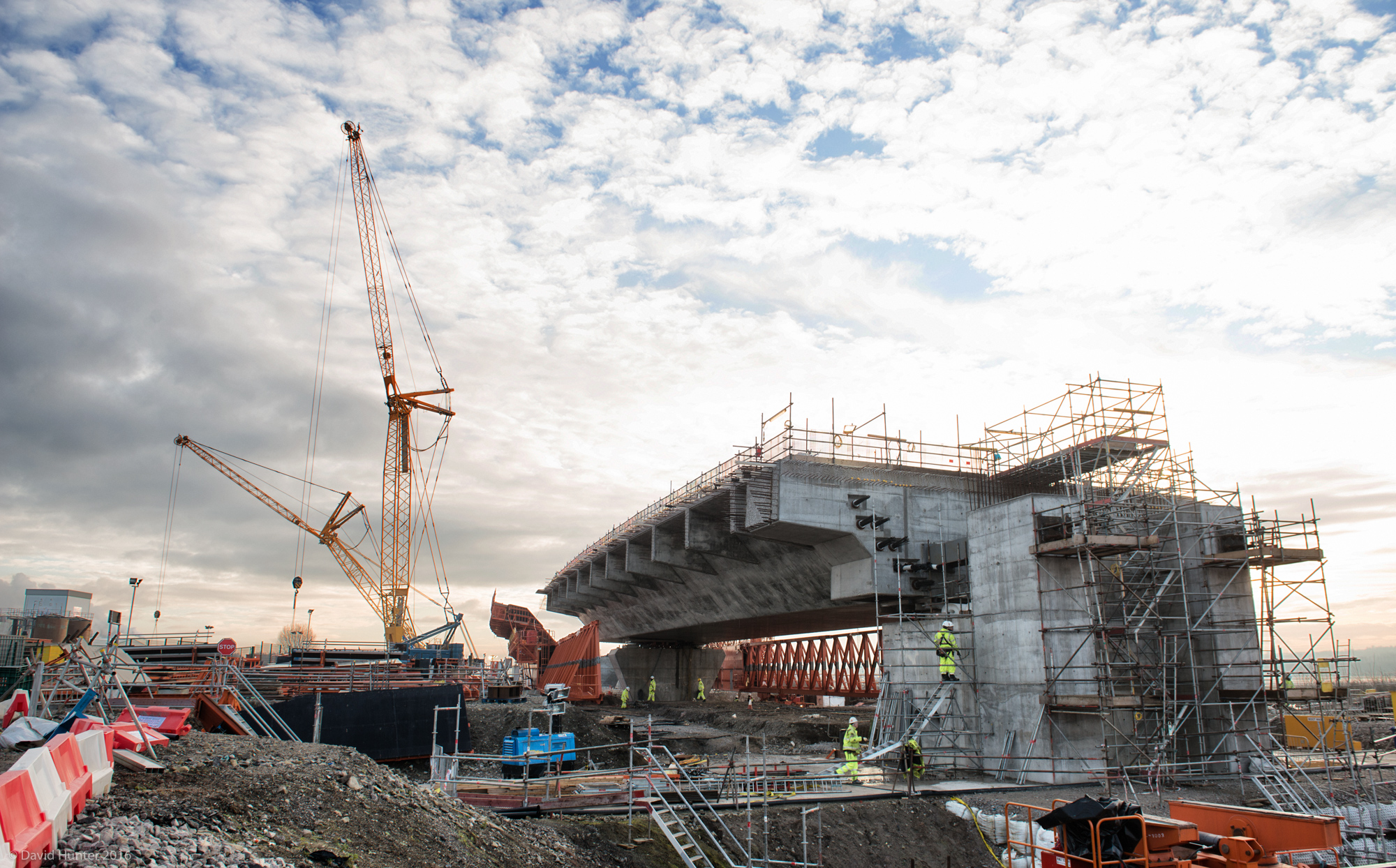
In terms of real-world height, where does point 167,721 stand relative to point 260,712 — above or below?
above

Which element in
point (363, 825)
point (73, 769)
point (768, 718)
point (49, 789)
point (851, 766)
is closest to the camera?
point (49, 789)

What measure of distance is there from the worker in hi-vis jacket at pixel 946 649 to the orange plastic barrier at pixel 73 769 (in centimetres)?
2080

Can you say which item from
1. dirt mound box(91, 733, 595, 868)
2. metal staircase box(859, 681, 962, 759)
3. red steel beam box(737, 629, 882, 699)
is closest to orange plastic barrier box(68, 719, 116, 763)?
dirt mound box(91, 733, 595, 868)

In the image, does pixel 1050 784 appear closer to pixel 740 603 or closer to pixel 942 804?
pixel 942 804

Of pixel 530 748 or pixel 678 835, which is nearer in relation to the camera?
pixel 678 835

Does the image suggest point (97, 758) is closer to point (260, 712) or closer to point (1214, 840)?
point (1214, 840)

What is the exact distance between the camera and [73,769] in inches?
385

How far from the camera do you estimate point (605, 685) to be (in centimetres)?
8519

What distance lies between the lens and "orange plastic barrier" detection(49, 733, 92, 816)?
9.35 m

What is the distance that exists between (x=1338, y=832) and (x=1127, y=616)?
10.5 m

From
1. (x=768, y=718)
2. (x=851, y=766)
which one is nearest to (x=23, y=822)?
(x=851, y=766)

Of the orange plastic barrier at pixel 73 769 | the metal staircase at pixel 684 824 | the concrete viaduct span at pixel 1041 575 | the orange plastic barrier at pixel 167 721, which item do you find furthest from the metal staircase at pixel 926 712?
the orange plastic barrier at pixel 73 769

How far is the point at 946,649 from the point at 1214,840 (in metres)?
11.7

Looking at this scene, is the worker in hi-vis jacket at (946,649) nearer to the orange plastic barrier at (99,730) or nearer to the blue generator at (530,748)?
the blue generator at (530,748)
